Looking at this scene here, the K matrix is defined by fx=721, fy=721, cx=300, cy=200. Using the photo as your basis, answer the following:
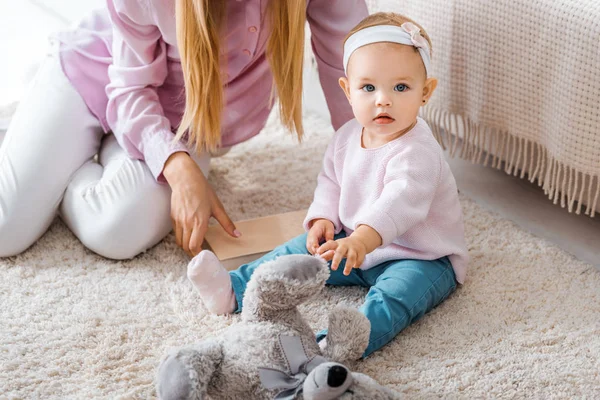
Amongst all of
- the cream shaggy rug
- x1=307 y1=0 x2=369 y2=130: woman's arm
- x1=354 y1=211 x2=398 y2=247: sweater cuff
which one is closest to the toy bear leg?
the cream shaggy rug

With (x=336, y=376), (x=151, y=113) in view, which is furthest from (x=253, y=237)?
(x=336, y=376)

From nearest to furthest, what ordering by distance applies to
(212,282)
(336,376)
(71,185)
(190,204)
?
(336,376) < (212,282) < (190,204) < (71,185)

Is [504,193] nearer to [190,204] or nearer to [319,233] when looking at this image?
[319,233]

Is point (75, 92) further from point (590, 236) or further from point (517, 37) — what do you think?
point (590, 236)

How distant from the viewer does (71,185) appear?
126 cm

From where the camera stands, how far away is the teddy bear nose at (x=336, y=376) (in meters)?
0.77

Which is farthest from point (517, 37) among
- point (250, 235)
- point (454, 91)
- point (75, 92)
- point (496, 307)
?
point (75, 92)

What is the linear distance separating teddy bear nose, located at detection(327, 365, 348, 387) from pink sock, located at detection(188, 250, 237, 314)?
30 centimetres

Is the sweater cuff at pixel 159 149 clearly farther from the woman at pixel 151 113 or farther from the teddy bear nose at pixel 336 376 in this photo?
the teddy bear nose at pixel 336 376

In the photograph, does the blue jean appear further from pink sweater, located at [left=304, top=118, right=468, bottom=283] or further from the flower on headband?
the flower on headband

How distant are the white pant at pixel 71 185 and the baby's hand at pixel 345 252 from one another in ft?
1.31

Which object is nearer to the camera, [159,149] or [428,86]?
[428,86]

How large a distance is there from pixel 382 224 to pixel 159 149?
435 mm

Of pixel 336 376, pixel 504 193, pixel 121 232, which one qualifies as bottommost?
pixel 504 193
